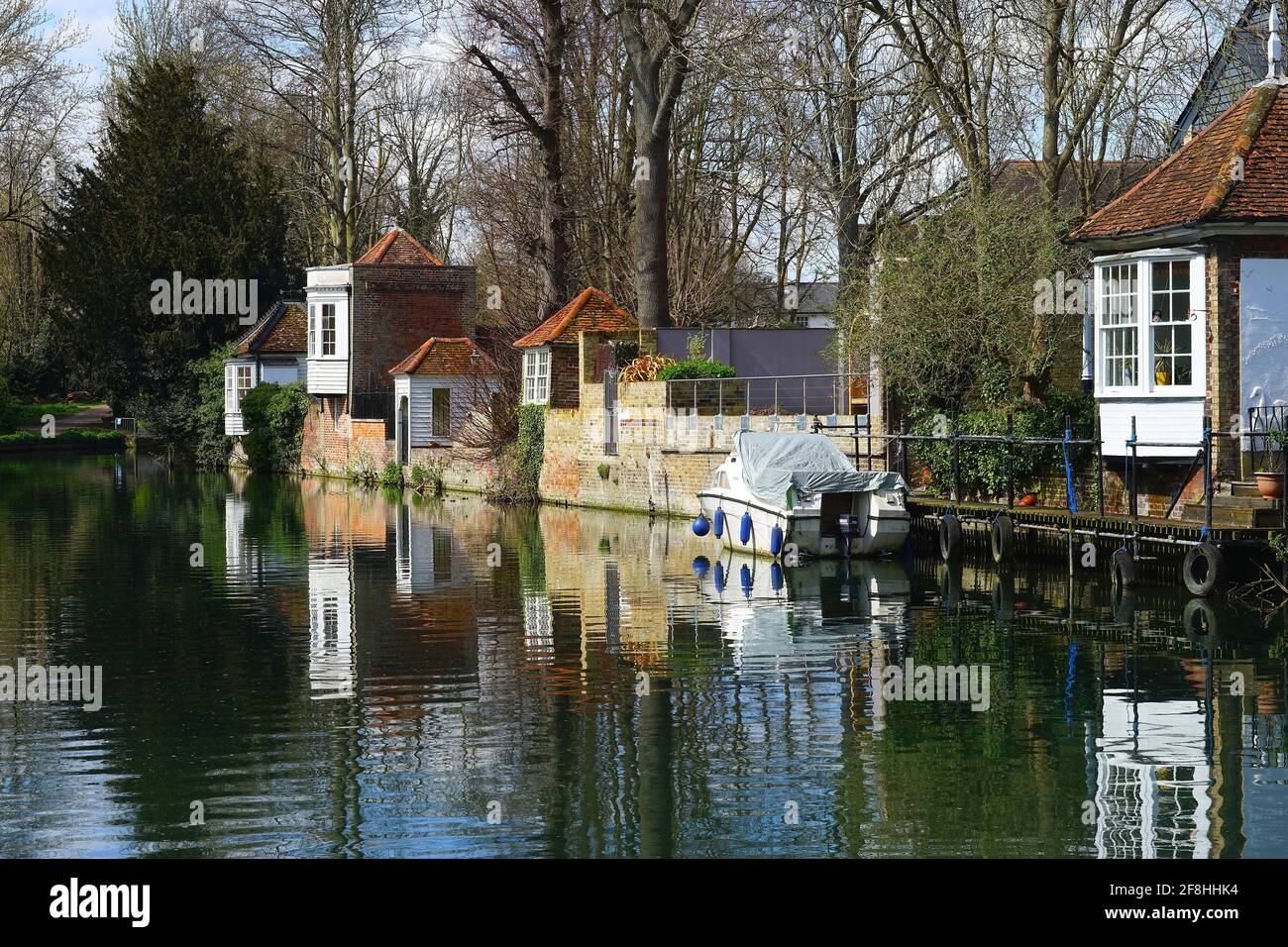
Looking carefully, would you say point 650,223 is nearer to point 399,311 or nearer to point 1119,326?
point 1119,326

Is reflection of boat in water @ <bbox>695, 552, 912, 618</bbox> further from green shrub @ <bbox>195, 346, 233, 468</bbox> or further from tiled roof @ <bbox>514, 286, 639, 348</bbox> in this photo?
green shrub @ <bbox>195, 346, 233, 468</bbox>

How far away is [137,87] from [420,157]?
11239 millimetres

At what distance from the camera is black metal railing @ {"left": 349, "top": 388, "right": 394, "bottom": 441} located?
5616 centimetres

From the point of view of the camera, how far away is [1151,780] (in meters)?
12.6

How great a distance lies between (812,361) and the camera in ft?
137

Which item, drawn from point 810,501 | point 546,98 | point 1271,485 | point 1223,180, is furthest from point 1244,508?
point 546,98

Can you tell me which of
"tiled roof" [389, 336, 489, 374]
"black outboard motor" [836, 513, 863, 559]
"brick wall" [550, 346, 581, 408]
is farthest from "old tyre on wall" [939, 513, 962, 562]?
"tiled roof" [389, 336, 489, 374]

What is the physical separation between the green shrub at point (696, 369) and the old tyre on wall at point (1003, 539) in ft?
36.7

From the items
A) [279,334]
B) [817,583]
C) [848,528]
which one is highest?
[279,334]

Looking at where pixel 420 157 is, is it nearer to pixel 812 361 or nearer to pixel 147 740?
pixel 812 361

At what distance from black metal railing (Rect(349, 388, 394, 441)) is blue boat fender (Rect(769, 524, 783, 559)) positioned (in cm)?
2915

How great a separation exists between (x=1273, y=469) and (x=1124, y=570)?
2.40 metres

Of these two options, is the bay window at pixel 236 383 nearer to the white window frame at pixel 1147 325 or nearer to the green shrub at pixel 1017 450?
the green shrub at pixel 1017 450
